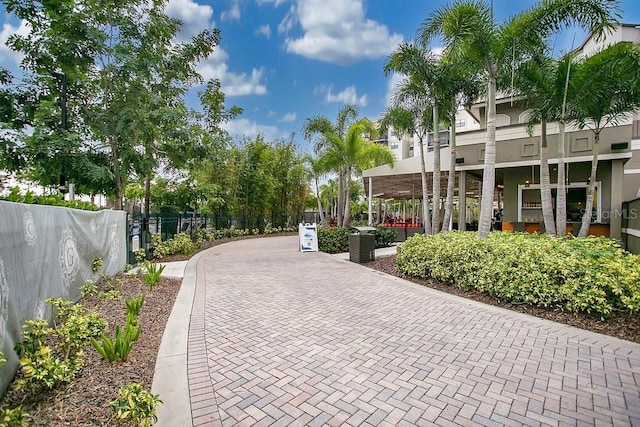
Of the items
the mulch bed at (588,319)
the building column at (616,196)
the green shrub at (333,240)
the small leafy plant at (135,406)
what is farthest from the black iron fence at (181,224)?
the building column at (616,196)

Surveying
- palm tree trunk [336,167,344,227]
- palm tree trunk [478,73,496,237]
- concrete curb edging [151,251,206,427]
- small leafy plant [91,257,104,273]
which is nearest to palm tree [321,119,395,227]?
palm tree trunk [336,167,344,227]

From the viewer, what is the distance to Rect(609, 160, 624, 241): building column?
9.84m

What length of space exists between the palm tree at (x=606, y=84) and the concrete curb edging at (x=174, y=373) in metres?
9.52

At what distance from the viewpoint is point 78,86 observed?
982cm

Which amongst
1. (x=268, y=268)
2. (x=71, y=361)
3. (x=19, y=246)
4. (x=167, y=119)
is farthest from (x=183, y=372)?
(x=167, y=119)

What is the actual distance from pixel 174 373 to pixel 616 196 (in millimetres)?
12487

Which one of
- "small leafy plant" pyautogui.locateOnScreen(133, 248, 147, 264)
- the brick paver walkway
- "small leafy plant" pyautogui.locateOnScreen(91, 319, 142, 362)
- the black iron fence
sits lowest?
the brick paver walkway

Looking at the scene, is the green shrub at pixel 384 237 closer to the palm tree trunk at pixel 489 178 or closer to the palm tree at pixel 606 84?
the palm tree trunk at pixel 489 178

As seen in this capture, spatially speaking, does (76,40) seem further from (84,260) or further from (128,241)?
(84,260)

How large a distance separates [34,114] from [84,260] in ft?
21.2

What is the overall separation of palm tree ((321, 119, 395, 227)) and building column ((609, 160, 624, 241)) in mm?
7195

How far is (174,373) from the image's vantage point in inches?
123

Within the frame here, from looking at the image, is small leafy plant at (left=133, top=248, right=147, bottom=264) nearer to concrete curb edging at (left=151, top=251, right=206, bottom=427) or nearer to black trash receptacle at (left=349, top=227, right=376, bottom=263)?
concrete curb edging at (left=151, top=251, right=206, bottom=427)

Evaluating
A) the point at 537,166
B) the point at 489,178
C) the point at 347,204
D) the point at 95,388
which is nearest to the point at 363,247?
the point at 489,178
